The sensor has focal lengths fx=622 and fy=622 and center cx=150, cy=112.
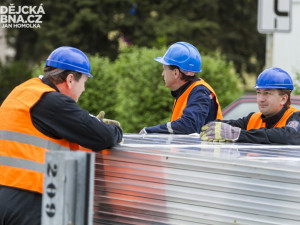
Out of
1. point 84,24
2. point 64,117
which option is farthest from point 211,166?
point 84,24

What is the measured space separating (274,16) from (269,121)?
4.57 m

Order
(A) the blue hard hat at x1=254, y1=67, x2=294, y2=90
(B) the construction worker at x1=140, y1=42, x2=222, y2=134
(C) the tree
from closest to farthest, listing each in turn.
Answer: (A) the blue hard hat at x1=254, y1=67, x2=294, y2=90 < (B) the construction worker at x1=140, y1=42, x2=222, y2=134 < (C) the tree

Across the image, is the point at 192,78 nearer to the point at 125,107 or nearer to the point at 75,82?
the point at 75,82

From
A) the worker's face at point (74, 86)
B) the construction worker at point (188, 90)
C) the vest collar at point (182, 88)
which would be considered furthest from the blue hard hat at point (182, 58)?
the worker's face at point (74, 86)

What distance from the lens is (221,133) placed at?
428 cm

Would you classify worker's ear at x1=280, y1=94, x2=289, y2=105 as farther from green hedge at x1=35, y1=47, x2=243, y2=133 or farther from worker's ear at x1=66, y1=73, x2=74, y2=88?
green hedge at x1=35, y1=47, x2=243, y2=133

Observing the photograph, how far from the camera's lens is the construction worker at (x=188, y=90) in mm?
4988

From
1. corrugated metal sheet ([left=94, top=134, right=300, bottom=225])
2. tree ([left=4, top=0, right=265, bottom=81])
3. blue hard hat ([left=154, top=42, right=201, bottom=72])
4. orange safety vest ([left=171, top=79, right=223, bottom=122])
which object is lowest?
corrugated metal sheet ([left=94, top=134, right=300, bottom=225])

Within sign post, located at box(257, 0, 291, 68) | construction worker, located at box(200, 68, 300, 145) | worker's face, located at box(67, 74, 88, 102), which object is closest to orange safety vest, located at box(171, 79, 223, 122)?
construction worker, located at box(200, 68, 300, 145)

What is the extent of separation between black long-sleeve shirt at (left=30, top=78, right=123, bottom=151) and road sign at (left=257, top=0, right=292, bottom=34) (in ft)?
19.3

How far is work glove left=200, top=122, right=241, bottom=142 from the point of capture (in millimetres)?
4273

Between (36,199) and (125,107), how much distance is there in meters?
7.83

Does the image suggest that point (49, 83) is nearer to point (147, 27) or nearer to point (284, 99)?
point (284, 99)

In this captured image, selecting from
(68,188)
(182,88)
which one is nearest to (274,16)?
(182,88)
